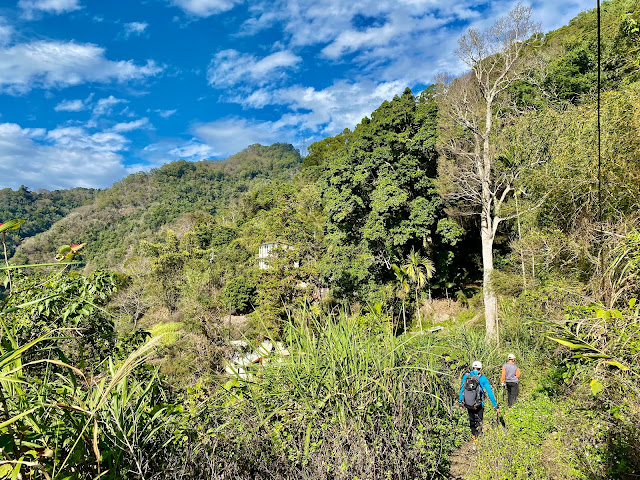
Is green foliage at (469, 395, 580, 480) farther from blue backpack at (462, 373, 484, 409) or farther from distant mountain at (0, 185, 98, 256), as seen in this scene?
distant mountain at (0, 185, 98, 256)

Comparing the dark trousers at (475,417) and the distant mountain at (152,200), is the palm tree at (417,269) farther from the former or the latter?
the distant mountain at (152,200)

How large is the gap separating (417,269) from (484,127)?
6.29 m

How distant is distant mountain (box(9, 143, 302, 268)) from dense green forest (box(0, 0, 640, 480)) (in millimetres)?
35616

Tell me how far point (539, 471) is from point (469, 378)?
1094 mm

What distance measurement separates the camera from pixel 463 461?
4227mm

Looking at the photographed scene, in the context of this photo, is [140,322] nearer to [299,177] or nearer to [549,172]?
[299,177]

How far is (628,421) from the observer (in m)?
3.04

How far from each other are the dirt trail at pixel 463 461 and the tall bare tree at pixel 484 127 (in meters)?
7.75

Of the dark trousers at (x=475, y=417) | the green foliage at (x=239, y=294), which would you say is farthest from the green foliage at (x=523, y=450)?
the green foliage at (x=239, y=294)

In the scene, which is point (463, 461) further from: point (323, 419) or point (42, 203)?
point (42, 203)

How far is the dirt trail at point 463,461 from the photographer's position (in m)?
3.91

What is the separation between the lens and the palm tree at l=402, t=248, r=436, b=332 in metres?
15.3

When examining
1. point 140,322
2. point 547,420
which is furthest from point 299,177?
point 547,420

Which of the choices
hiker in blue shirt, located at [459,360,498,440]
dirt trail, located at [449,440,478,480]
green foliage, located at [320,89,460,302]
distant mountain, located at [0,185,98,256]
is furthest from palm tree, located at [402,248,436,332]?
distant mountain, located at [0,185,98,256]
